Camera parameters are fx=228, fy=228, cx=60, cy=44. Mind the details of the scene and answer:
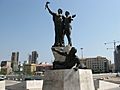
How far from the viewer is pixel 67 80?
37.4 ft

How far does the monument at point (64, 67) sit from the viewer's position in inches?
451

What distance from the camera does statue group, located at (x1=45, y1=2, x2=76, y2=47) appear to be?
13.6 meters

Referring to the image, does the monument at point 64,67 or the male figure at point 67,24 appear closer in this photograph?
the monument at point 64,67

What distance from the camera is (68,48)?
42.8 ft

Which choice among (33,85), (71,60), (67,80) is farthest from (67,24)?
(33,85)

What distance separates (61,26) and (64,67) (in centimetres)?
283

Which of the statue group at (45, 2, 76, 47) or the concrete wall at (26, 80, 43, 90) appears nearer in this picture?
the statue group at (45, 2, 76, 47)

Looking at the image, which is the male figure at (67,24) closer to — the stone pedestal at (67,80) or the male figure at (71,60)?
the male figure at (71,60)

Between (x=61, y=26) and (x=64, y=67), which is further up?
(x=61, y=26)

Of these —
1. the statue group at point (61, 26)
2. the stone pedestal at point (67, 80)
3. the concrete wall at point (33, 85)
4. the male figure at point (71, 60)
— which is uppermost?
the statue group at point (61, 26)

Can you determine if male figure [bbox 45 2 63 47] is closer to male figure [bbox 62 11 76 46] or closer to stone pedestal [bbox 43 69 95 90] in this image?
male figure [bbox 62 11 76 46]

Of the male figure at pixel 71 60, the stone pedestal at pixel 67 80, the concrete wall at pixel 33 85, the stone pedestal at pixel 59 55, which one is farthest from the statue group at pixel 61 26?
the concrete wall at pixel 33 85

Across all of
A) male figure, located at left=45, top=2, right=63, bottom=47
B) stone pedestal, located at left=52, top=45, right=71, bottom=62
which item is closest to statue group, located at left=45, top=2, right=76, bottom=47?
male figure, located at left=45, top=2, right=63, bottom=47

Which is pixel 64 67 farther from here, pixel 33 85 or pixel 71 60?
pixel 33 85
